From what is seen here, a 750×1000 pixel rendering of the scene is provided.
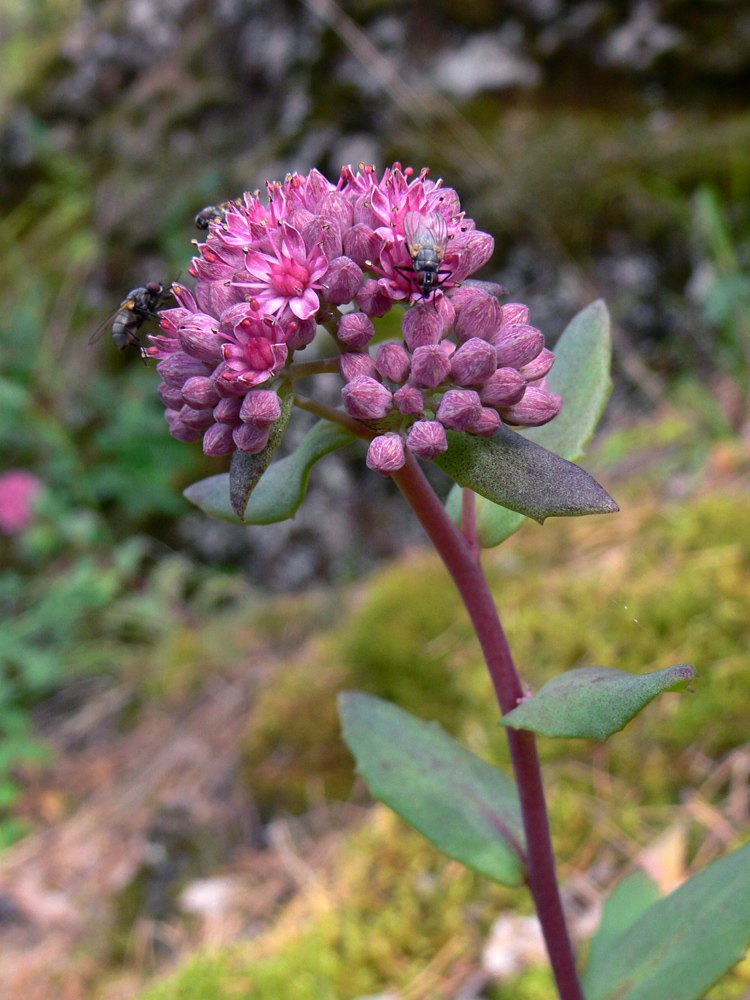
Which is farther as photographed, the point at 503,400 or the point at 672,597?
the point at 672,597

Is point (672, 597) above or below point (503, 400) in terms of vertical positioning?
below

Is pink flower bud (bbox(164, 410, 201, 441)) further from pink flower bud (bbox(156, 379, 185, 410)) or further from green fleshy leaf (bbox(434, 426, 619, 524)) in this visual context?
green fleshy leaf (bbox(434, 426, 619, 524))

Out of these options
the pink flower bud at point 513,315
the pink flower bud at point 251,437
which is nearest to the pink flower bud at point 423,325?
the pink flower bud at point 513,315

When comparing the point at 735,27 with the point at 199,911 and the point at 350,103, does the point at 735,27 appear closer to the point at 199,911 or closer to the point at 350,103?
the point at 350,103

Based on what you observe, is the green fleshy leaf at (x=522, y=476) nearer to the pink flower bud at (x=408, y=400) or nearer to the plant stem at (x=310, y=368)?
the pink flower bud at (x=408, y=400)

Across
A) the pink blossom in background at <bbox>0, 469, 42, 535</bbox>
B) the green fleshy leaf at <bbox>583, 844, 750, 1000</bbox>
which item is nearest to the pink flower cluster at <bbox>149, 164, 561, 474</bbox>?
the green fleshy leaf at <bbox>583, 844, 750, 1000</bbox>

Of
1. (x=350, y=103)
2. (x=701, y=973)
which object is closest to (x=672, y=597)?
(x=701, y=973)

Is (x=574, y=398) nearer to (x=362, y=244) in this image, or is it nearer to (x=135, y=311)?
(x=362, y=244)
